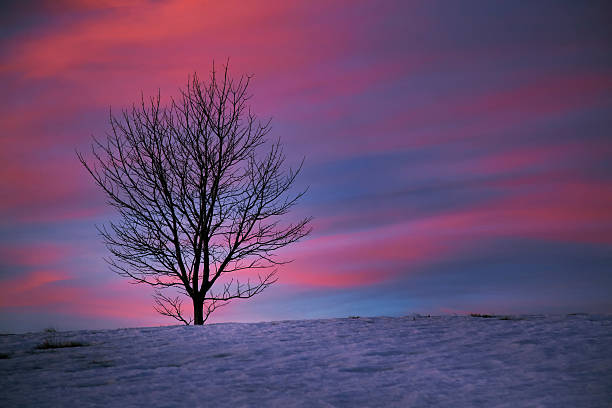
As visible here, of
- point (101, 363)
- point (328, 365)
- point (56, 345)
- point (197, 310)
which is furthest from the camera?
point (197, 310)

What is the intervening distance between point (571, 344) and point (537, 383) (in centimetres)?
236

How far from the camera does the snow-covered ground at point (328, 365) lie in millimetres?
6082

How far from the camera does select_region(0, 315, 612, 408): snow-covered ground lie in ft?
20.0

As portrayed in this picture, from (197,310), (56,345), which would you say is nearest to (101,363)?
(56,345)

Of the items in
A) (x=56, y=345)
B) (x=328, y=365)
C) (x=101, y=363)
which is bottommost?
(x=328, y=365)

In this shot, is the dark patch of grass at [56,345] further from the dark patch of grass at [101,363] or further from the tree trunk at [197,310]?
the tree trunk at [197,310]

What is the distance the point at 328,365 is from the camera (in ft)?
24.9

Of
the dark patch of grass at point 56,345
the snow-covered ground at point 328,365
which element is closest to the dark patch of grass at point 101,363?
the snow-covered ground at point 328,365

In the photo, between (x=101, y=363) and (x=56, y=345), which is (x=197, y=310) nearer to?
(x=56, y=345)

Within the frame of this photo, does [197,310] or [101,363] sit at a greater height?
[197,310]

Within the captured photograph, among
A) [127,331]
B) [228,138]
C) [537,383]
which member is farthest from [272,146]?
[537,383]

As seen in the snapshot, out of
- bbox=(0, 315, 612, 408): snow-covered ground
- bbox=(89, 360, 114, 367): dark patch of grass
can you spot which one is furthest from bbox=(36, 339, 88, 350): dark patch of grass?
bbox=(89, 360, 114, 367): dark patch of grass

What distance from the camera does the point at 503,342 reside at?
866 cm

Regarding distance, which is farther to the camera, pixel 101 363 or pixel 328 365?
pixel 101 363
